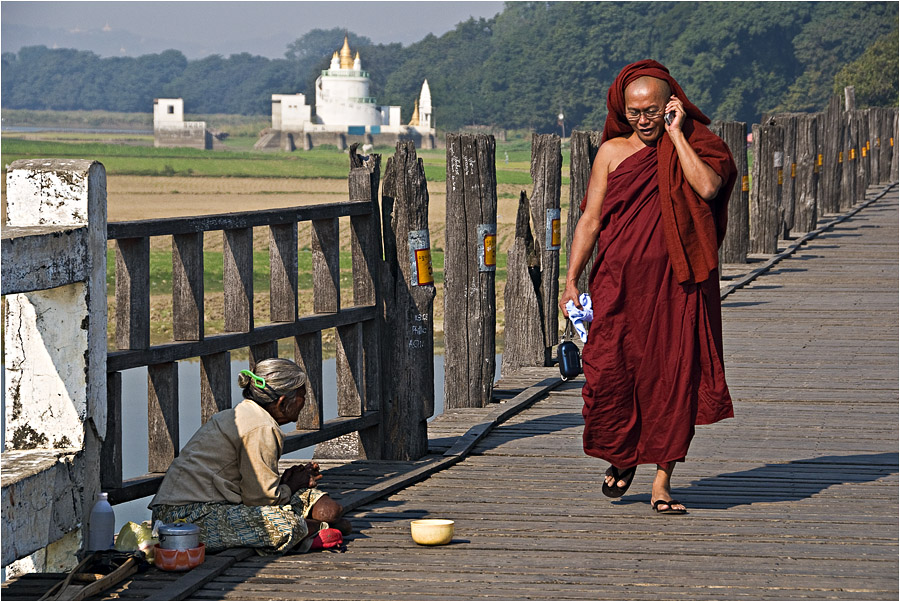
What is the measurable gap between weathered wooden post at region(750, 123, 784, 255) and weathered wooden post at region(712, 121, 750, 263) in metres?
0.87

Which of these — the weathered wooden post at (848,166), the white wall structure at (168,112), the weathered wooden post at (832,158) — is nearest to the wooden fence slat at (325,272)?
the weathered wooden post at (832,158)

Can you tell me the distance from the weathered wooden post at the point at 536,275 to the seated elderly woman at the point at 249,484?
4346mm

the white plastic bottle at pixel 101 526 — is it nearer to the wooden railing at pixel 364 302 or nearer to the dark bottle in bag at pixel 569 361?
the wooden railing at pixel 364 302

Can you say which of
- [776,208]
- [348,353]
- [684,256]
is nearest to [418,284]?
[348,353]

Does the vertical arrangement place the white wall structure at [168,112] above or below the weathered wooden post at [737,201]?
above

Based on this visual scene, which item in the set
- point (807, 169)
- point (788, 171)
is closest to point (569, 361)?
point (788, 171)

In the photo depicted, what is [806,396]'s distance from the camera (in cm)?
824

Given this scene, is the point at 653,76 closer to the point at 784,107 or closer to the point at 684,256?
the point at 684,256

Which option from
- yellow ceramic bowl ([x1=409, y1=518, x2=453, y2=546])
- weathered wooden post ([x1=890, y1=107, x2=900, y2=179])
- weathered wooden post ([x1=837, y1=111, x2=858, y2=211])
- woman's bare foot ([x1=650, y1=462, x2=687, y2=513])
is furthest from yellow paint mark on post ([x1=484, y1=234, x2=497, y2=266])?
weathered wooden post ([x1=890, y1=107, x2=900, y2=179])

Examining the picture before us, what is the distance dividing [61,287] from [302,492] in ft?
3.85

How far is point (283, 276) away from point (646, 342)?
1528 millimetres

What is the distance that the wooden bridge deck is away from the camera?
462 centimetres

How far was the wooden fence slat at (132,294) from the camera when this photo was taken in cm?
512

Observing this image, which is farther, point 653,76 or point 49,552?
point 653,76
